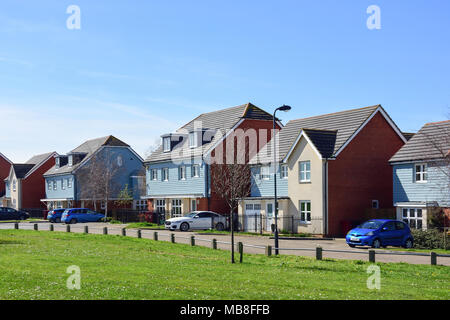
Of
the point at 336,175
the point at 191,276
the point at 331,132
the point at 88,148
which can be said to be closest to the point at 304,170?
the point at 336,175

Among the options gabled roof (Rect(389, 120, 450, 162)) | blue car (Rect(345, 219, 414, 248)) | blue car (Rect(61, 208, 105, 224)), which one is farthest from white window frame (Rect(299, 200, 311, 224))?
blue car (Rect(61, 208, 105, 224))

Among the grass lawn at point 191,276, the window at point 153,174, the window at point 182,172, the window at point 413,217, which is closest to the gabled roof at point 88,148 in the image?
the window at point 153,174

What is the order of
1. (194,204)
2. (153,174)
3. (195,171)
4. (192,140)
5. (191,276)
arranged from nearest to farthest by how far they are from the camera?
(191,276) < (195,171) < (194,204) < (192,140) < (153,174)

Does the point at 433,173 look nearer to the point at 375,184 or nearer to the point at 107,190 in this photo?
the point at 375,184

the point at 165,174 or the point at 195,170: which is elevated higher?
the point at 195,170

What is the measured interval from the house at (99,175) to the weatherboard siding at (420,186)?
34.9 meters

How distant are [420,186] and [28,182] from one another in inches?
2304

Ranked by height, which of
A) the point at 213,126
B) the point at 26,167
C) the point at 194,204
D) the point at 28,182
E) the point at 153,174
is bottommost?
the point at 194,204

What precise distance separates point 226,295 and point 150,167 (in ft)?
149

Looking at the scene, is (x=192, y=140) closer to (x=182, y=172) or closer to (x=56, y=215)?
(x=182, y=172)

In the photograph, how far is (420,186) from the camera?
3606cm
